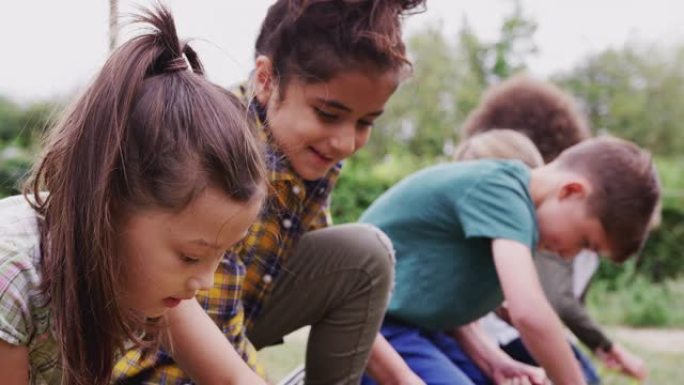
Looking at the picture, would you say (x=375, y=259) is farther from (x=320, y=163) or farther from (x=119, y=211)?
(x=119, y=211)

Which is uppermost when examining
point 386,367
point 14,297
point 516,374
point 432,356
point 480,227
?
point 14,297

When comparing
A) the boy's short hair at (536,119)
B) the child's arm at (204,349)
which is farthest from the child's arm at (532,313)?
the boy's short hair at (536,119)

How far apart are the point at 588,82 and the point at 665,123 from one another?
1.60 meters

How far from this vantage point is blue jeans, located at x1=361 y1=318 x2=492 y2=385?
92.5 inches

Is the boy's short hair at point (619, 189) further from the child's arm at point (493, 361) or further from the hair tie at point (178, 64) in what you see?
the hair tie at point (178, 64)

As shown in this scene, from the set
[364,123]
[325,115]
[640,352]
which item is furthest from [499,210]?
[640,352]

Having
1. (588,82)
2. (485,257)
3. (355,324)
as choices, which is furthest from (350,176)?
(588,82)

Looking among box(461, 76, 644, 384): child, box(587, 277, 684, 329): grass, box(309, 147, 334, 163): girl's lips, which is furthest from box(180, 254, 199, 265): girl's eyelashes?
box(587, 277, 684, 329): grass

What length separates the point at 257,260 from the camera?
198 centimetres

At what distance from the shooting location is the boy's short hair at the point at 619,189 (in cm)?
253

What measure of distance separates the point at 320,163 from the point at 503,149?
1223 mm

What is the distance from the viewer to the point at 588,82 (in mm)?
14758

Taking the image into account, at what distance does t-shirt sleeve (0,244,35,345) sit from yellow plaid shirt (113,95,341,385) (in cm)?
38

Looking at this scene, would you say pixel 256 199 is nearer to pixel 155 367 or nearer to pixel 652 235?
pixel 155 367
